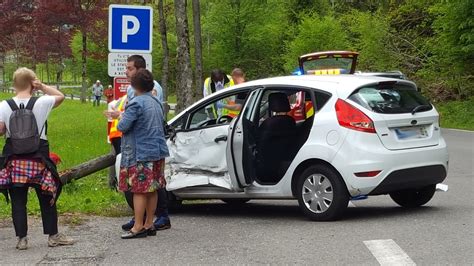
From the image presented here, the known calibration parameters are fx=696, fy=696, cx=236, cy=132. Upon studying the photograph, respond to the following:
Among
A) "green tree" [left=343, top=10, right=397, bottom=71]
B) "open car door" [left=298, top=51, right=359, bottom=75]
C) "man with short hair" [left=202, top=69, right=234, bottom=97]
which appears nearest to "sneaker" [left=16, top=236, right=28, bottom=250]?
"open car door" [left=298, top=51, right=359, bottom=75]

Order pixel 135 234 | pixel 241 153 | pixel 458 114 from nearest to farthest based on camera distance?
1. pixel 135 234
2. pixel 241 153
3. pixel 458 114

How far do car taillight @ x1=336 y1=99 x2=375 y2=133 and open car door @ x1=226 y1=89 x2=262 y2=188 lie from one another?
116 centimetres

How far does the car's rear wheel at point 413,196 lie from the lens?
28.3 ft

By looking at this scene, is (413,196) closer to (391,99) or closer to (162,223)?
(391,99)

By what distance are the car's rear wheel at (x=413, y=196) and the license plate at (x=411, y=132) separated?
2.64 feet

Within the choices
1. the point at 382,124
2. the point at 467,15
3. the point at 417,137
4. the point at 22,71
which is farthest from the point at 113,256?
the point at 467,15

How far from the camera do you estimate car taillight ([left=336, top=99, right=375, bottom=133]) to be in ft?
24.9

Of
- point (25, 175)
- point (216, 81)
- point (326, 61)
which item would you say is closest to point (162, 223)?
point (25, 175)

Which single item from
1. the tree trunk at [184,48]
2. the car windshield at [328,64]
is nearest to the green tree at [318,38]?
the tree trunk at [184,48]

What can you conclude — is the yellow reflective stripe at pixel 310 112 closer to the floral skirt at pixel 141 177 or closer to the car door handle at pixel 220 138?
the car door handle at pixel 220 138

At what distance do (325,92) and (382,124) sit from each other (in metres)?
0.76

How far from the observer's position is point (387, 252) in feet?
20.6

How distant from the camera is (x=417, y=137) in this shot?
802 cm

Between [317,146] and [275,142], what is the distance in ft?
3.03
